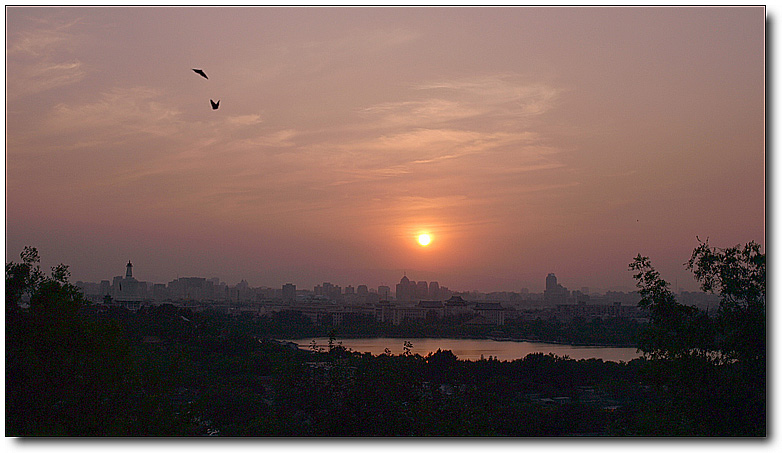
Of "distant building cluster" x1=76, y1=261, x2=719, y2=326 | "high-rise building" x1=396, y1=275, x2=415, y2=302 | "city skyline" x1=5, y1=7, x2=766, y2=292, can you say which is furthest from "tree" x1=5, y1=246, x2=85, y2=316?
"high-rise building" x1=396, y1=275, x2=415, y2=302

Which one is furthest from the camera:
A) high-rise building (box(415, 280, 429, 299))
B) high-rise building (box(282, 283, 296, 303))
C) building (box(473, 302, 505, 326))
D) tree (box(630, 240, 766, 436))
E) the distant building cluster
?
building (box(473, 302, 505, 326))

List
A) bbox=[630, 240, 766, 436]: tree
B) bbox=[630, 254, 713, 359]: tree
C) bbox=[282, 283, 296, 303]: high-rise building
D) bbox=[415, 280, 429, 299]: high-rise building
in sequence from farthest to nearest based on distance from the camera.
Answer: bbox=[415, 280, 429, 299]: high-rise building
bbox=[282, 283, 296, 303]: high-rise building
bbox=[630, 254, 713, 359]: tree
bbox=[630, 240, 766, 436]: tree

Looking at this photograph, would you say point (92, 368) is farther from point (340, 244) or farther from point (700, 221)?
point (700, 221)

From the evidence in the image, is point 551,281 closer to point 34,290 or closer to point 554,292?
point 554,292

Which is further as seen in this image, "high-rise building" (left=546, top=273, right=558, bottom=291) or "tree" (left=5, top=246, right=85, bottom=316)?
"high-rise building" (left=546, top=273, right=558, bottom=291)

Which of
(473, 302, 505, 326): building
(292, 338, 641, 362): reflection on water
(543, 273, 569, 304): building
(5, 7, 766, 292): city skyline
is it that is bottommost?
(292, 338, 641, 362): reflection on water

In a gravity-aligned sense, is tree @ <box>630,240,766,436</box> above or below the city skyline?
below

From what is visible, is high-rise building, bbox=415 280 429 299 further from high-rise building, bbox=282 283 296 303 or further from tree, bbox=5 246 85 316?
tree, bbox=5 246 85 316
